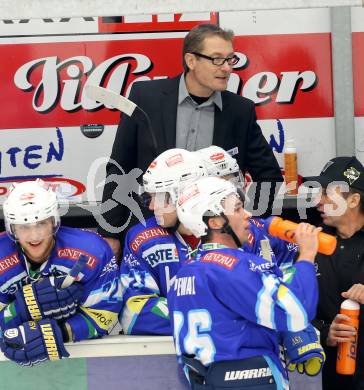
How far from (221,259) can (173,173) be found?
0.72 meters

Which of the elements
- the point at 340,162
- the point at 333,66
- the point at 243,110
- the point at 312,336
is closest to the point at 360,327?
the point at 312,336

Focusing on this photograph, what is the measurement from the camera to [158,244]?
433 cm

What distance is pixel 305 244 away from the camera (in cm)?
375

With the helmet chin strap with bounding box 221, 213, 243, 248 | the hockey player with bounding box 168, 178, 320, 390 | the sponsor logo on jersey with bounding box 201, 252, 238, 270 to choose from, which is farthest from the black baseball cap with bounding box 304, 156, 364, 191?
the sponsor logo on jersey with bounding box 201, 252, 238, 270

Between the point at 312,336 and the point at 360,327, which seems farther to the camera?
the point at 360,327

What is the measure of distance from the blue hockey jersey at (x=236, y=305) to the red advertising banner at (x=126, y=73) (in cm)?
186

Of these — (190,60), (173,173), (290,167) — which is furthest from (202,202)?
(290,167)

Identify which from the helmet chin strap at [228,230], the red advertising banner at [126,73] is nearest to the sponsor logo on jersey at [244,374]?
the helmet chin strap at [228,230]

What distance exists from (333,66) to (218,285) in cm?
209

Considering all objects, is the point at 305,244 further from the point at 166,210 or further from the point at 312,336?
the point at 166,210

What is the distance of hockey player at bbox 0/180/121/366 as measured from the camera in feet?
13.3

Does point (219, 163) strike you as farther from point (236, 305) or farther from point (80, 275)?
point (236, 305)

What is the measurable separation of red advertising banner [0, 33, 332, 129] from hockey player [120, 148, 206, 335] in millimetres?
1181

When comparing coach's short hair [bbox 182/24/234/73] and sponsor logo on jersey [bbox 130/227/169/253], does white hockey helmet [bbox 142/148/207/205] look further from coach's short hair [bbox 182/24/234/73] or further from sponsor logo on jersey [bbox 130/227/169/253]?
coach's short hair [bbox 182/24/234/73]
